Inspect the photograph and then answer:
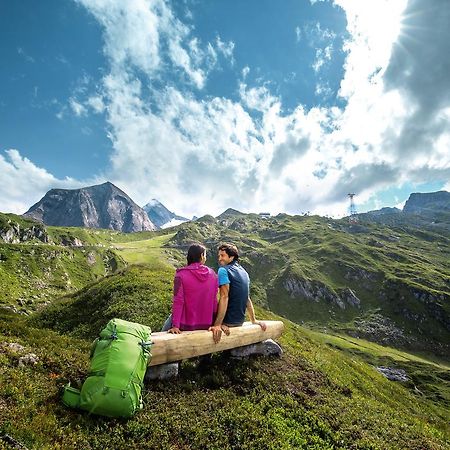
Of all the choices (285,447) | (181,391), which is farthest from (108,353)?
(285,447)

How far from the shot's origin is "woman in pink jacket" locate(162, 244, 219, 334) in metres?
12.4

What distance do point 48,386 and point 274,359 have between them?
10.7 metres

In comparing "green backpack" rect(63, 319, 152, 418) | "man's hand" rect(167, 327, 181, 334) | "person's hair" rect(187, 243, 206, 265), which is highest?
"person's hair" rect(187, 243, 206, 265)

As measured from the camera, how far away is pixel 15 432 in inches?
301

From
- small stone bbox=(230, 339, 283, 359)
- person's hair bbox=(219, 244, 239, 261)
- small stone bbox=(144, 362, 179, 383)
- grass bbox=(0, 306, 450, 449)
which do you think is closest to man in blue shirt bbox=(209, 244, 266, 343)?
person's hair bbox=(219, 244, 239, 261)

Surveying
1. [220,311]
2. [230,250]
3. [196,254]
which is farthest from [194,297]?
[230,250]

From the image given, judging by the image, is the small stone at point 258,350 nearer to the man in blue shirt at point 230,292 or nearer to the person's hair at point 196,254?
the man in blue shirt at point 230,292

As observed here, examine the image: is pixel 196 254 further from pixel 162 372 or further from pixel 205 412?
pixel 205 412

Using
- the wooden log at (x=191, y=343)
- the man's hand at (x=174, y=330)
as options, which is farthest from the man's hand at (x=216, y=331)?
the man's hand at (x=174, y=330)

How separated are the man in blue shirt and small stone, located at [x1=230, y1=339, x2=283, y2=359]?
1627mm

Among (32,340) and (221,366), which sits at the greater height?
(32,340)

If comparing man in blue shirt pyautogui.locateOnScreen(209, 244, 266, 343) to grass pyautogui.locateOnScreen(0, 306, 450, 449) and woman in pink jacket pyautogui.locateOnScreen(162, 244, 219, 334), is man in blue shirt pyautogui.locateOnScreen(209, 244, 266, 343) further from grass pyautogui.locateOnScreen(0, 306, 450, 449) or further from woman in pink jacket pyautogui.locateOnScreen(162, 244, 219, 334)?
grass pyautogui.locateOnScreen(0, 306, 450, 449)

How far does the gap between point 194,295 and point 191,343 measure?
1.76 meters

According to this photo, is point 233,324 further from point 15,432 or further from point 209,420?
point 15,432
